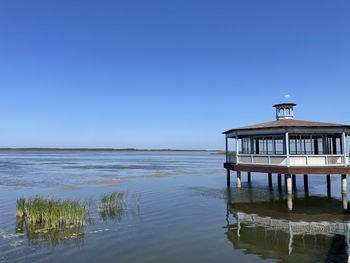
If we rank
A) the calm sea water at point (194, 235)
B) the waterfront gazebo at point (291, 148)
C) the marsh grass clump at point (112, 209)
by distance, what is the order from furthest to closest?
1. the waterfront gazebo at point (291, 148)
2. the marsh grass clump at point (112, 209)
3. the calm sea water at point (194, 235)

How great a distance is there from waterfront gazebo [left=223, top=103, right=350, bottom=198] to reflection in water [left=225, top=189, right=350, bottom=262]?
2.32m

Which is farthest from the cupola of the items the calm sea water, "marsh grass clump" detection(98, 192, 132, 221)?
"marsh grass clump" detection(98, 192, 132, 221)

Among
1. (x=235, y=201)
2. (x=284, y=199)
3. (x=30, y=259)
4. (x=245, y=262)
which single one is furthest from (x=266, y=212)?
(x=30, y=259)

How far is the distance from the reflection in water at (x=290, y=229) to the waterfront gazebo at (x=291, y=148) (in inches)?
→ 91.2

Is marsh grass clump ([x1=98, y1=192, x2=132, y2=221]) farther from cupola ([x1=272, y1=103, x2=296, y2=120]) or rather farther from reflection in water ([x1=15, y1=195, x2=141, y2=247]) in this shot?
cupola ([x1=272, y1=103, x2=296, y2=120])

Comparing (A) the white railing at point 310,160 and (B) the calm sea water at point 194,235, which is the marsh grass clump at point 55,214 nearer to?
(B) the calm sea water at point 194,235

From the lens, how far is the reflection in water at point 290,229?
35.4 ft

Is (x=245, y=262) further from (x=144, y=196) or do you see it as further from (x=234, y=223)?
(x=144, y=196)

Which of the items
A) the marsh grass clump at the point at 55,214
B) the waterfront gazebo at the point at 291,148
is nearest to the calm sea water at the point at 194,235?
the marsh grass clump at the point at 55,214

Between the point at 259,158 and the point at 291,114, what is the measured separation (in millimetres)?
7122

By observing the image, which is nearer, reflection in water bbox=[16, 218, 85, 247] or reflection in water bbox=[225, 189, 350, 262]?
reflection in water bbox=[225, 189, 350, 262]

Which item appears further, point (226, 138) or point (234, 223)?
point (226, 138)

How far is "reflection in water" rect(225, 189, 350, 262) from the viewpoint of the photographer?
10805 millimetres

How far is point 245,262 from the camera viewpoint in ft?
33.0
